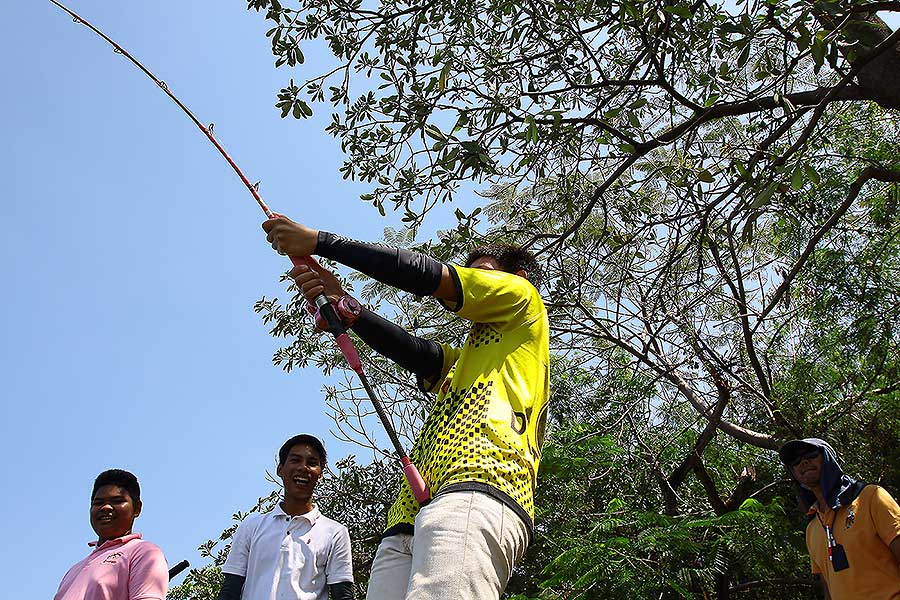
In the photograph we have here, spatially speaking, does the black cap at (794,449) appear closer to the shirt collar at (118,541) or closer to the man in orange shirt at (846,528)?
the man in orange shirt at (846,528)

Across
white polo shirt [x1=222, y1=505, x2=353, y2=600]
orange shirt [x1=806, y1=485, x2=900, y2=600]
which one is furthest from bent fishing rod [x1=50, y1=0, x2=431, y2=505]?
orange shirt [x1=806, y1=485, x2=900, y2=600]

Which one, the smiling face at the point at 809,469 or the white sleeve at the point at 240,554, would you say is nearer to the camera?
the white sleeve at the point at 240,554

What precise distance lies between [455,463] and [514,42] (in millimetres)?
4389

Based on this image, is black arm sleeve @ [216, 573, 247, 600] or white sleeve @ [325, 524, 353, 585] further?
white sleeve @ [325, 524, 353, 585]

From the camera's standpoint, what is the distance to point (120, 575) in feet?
10.4

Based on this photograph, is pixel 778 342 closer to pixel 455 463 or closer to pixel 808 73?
pixel 808 73

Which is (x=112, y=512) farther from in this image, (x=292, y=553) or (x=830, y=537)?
(x=830, y=537)

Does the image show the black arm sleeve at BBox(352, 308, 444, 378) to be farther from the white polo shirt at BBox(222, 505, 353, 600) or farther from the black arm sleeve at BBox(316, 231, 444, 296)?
the white polo shirt at BBox(222, 505, 353, 600)

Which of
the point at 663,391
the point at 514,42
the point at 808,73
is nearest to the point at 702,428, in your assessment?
the point at 663,391

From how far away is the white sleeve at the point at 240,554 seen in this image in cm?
339

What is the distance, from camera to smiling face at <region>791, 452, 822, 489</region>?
421cm

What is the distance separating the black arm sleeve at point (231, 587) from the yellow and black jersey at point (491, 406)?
1.42 meters

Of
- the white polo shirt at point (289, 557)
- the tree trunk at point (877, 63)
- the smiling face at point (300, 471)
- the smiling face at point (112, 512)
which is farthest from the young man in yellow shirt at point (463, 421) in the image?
the tree trunk at point (877, 63)

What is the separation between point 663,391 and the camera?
7789 mm
